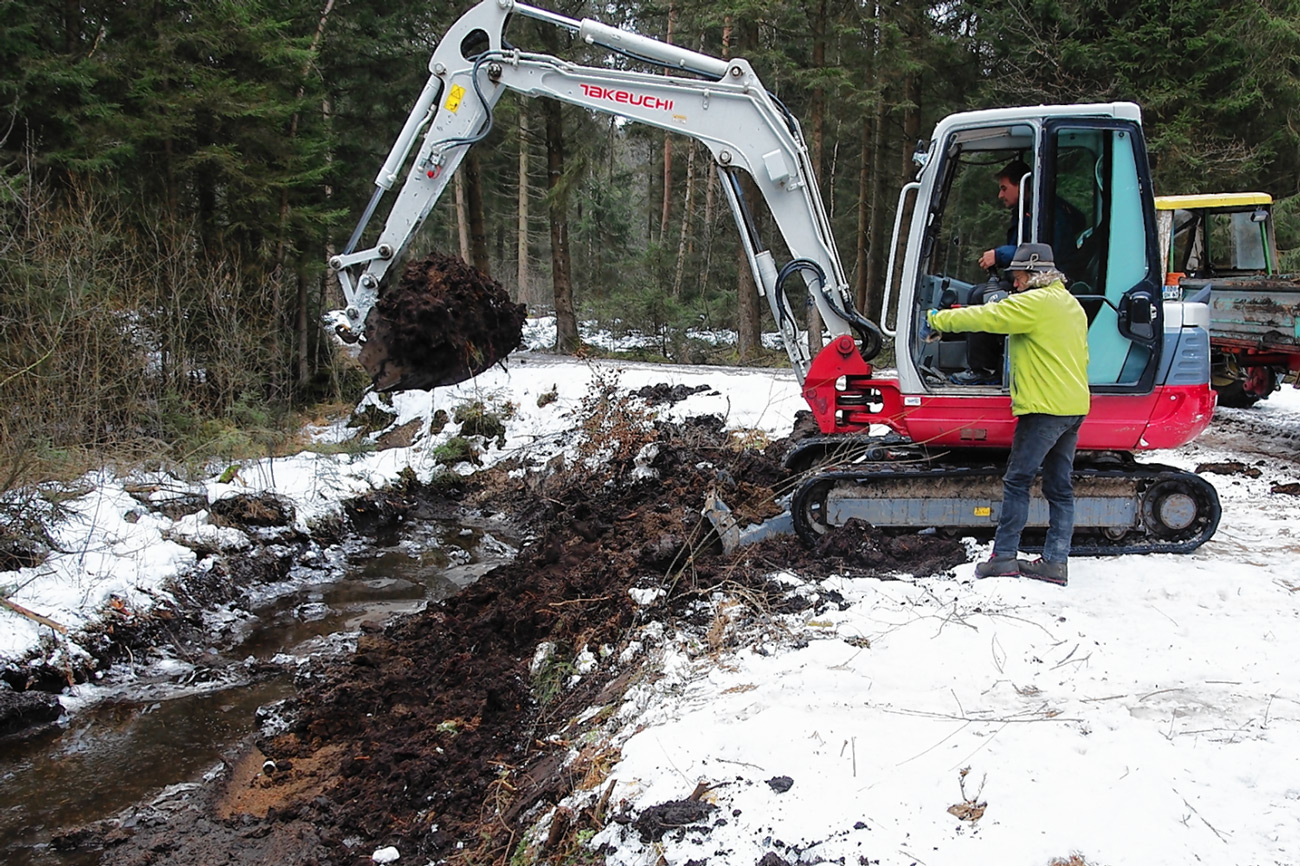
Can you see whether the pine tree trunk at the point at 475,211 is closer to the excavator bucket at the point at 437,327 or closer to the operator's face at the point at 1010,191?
the excavator bucket at the point at 437,327

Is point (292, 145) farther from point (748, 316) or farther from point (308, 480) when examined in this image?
point (748, 316)

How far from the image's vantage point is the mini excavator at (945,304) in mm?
5426

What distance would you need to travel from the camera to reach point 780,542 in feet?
19.5

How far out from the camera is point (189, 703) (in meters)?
5.68

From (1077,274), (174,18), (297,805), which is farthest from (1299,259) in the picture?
(174,18)

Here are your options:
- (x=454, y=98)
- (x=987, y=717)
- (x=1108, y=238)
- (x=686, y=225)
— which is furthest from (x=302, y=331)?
(x=987, y=717)

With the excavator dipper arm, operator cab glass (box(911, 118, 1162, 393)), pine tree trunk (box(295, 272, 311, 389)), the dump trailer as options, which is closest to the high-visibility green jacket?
operator cab glass (box(911, 118, 1162, 393))

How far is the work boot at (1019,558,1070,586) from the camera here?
16.8 feet

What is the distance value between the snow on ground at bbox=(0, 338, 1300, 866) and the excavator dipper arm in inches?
89.1

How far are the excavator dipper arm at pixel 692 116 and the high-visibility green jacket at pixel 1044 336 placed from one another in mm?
1139

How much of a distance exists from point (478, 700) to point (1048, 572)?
3.62 m

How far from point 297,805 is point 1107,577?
16.5ft

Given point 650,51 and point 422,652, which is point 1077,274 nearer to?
point 650,51

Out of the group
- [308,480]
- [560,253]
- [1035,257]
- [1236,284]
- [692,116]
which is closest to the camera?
[1035,257]
